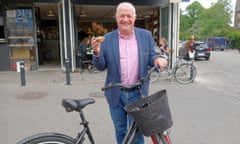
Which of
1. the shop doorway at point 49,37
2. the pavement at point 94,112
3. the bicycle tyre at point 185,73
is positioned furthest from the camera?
the shop doorway at point 49,37

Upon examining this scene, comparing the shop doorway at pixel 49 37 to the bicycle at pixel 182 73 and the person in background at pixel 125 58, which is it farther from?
the person in background at pixel 125 58

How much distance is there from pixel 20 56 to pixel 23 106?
214 inches

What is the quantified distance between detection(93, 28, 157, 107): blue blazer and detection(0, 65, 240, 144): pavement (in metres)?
1.38

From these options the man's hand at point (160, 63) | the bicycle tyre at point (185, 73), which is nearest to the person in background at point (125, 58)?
the man's hand at point (160, 63)

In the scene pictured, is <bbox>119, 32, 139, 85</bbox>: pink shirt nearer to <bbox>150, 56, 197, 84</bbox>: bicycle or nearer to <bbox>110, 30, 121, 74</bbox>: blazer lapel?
<bbox>110, 30, 121, 74</bbox>: blazer lapel

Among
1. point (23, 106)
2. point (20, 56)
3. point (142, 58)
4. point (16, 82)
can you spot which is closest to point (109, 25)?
point (20, 56)

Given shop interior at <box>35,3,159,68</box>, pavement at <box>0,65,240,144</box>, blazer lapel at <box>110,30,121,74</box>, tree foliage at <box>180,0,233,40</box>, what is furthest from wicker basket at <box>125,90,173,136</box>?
tree foliage at <box>180,0,233,40</box>

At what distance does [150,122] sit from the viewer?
1.99 meters

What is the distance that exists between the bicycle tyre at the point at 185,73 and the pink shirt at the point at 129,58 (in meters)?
5.74

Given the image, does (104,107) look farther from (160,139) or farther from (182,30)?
(182,30)

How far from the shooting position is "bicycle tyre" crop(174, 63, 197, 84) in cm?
804

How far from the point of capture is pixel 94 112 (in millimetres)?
4918

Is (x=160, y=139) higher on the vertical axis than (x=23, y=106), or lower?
higher

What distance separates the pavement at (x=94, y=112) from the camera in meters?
3.85
